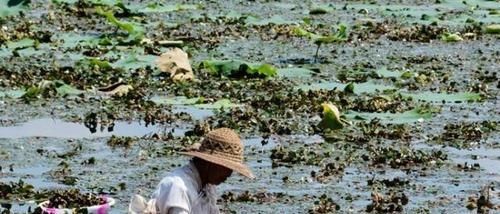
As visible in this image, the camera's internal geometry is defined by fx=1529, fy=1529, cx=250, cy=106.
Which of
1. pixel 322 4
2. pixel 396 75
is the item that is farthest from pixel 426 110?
pixel 322 4

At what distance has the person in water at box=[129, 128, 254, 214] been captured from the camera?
6.56 m

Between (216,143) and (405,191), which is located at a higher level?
(216,143)

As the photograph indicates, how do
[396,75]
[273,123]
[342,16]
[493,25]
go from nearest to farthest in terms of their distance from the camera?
[273,123], [396,75], [493,25], [342,16]

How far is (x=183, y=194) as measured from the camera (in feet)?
21.6

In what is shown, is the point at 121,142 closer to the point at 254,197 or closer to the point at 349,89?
the point at 254,197

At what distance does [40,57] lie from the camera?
13453mm

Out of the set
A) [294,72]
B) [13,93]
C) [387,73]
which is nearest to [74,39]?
[294,72]

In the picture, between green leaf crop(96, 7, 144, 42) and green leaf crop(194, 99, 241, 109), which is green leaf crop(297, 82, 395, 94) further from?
green leaf crop(96, 7, 144, 42)

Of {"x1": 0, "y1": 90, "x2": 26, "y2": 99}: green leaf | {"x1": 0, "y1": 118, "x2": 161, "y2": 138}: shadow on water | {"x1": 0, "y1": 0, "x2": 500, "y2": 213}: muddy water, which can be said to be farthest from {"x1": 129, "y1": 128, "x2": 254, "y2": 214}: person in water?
{"x1": 0, "y1": 90, "x2": 26, "y2": 99}: green leaf

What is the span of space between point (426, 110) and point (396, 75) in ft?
5.40

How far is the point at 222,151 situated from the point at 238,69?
6005 millimetres

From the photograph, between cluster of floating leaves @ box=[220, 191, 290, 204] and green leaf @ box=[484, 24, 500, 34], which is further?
green leaf @ box=[484, 24, 500, 34]

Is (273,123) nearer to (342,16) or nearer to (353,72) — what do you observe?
(353,72)

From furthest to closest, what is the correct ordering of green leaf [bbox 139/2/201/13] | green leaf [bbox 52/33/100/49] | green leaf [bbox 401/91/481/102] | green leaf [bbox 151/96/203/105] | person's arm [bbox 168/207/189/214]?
green leaf [bbox 139/2/201/13] < green leaf [bbox 52/33/100/49] < green leaf [bbox 401/91/481/102] < green leaf [bbox 151/96/203/105] < person's arm [bbox 168/207/189/214]
